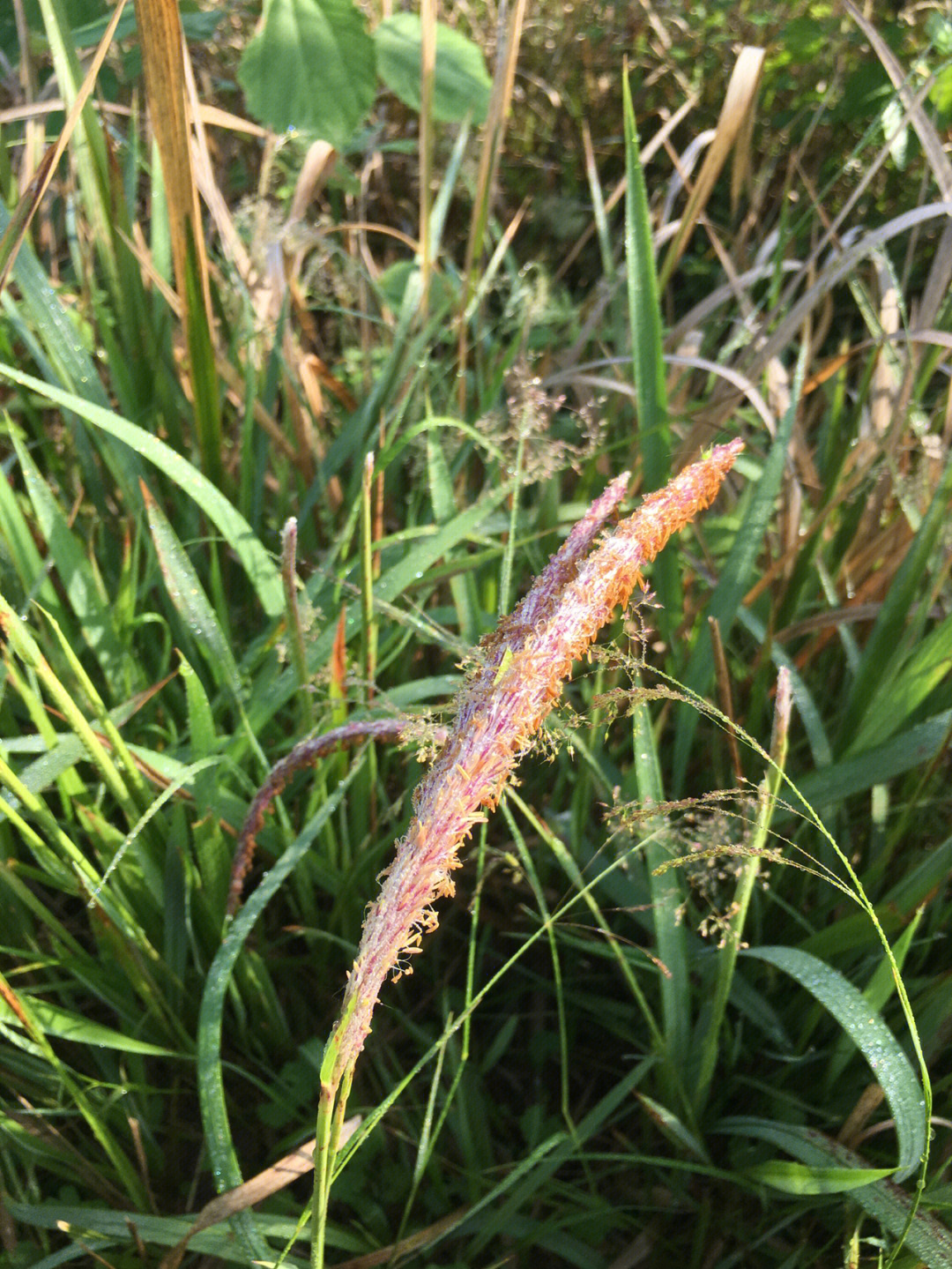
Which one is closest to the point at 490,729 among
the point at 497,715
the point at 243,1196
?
the point at 497,715

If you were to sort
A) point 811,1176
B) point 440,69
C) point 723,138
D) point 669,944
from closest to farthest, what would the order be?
point 811,1176
point 669,944
point 723,138
point 440,69

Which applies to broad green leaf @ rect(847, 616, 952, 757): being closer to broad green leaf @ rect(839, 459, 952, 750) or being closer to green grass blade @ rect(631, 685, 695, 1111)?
broad green leaf @ rect(839, 459, 952, 750)

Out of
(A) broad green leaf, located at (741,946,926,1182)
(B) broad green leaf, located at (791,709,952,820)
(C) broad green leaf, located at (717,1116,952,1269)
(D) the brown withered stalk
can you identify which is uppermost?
(D) the brown withered stalk

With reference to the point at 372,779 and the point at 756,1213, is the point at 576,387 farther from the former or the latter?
the point at 756,1213

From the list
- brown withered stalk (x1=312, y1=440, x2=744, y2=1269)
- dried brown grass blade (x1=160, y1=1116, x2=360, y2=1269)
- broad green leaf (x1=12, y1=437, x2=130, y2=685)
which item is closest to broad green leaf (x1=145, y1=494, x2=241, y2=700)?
broad green leaf (x1=12, y1=437, x2=130, y2=685)

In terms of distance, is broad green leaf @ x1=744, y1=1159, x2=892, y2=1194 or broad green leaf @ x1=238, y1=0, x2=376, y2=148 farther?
broad green leaf @ x1=238, y1=0, x2=376, y2=148

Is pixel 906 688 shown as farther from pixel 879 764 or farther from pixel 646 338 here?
pixel 646 338

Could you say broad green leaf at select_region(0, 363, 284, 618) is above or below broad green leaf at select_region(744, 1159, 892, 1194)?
above
